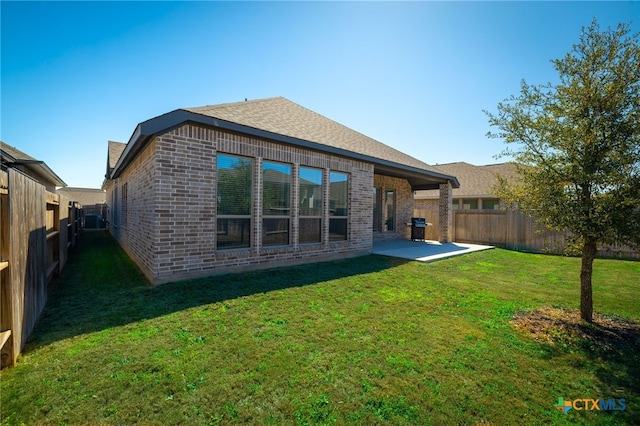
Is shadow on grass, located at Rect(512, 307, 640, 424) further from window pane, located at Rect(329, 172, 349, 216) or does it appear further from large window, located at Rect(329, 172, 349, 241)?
window pane, located at Rect(329, 172, 349, 216)

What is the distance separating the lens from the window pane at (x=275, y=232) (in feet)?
23.1

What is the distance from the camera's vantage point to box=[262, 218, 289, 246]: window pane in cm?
705

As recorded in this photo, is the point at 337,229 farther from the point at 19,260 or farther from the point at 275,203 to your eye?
the point at 19,260

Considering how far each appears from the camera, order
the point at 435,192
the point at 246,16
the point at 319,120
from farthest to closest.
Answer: the point at 435,192 → the point at 319,120 → the point at 246,16

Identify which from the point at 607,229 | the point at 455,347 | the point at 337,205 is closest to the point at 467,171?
the point at 337,205

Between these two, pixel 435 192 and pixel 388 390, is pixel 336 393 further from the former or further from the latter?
pixel 435 192

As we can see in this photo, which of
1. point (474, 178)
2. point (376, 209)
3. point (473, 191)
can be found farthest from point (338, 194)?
point (474, 178)

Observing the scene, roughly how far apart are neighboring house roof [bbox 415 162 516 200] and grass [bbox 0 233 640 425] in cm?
1486

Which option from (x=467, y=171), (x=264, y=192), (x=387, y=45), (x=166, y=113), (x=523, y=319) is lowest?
(x=523, y=319)

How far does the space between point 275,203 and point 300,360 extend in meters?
4.73

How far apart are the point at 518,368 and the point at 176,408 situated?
3.48 meters

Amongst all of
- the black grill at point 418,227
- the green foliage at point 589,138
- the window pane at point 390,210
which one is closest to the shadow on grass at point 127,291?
the green foliage at point 589,138

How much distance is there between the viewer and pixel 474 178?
2131cm

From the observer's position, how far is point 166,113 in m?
5.31
